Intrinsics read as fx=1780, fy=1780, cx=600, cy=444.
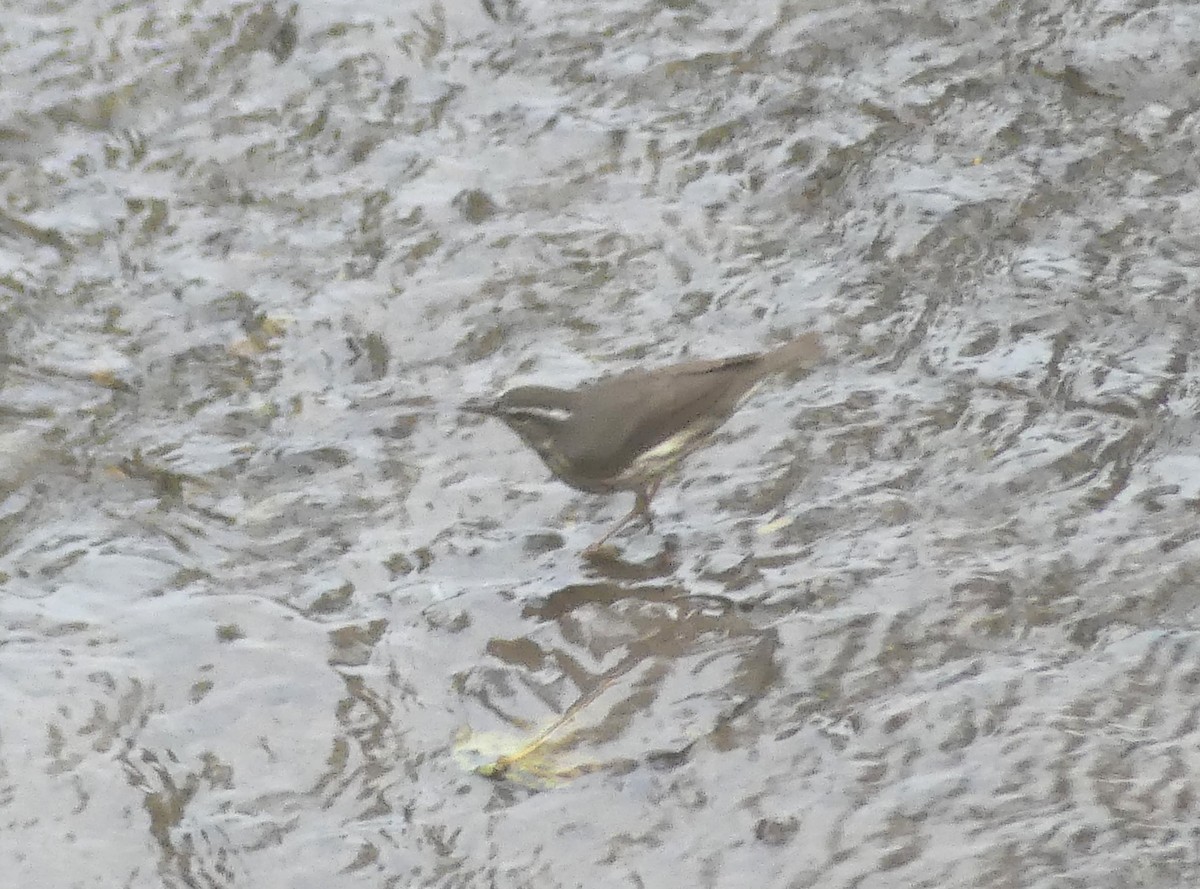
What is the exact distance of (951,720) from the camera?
16.7ft

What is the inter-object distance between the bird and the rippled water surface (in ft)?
0.72

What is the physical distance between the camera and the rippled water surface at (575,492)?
488 centimetres

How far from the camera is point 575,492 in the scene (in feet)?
21.0

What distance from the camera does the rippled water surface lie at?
488cm

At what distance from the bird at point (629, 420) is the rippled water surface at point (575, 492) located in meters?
0.22

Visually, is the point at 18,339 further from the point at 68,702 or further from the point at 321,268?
the point at 68,702

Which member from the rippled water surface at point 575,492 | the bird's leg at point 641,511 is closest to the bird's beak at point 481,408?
the rippled water surface at point 575,492

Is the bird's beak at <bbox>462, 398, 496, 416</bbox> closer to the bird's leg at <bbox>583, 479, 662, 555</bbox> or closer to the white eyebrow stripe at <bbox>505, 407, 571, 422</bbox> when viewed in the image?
the white eyebrow stripe at <bbox>505, 407, 571, 422</bbox>

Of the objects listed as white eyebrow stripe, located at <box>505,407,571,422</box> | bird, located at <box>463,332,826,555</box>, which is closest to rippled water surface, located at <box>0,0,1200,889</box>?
bird, located at <box>463,332,826,555</box>

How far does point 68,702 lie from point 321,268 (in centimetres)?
271

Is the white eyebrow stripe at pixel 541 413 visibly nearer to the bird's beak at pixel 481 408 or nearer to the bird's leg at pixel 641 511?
the bird's beak at pixel 481 408

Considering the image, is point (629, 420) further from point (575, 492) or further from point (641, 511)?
point (575, 492)

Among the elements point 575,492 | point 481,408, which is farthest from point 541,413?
point 575,492

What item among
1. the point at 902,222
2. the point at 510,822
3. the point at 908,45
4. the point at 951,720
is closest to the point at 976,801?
the point at 951,720
